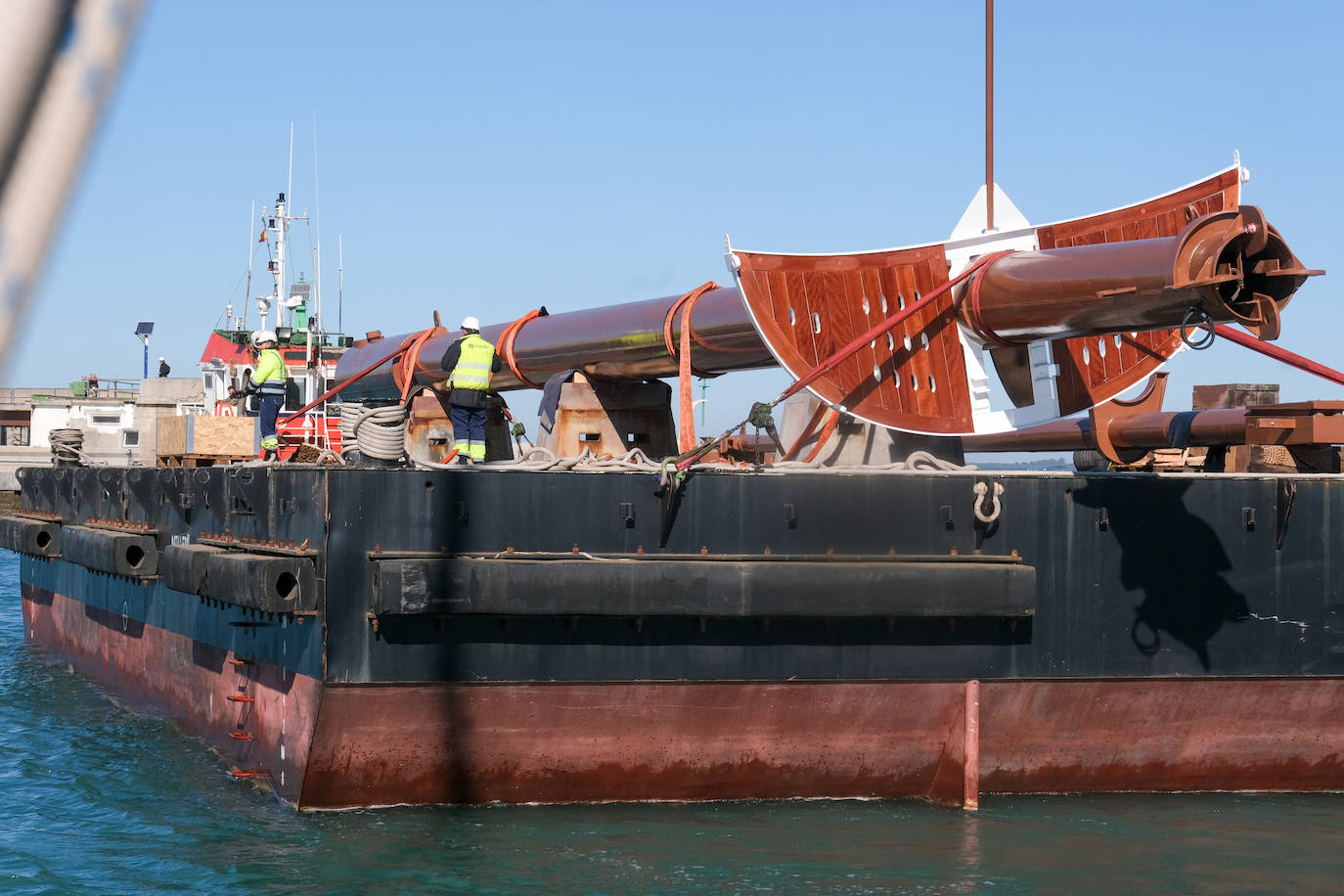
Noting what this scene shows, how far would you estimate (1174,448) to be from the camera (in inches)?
650

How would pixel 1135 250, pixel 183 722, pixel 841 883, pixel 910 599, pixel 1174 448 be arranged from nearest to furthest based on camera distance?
pixel 841 883, pixel 1135 250, pixel 910 599, pixel 183 722, pixel 1174 448

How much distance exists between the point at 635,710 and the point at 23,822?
17.2 ft

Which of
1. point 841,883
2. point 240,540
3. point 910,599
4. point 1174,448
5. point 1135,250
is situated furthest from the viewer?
point 1174,448

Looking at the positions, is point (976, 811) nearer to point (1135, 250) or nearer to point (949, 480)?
point (949, 480)

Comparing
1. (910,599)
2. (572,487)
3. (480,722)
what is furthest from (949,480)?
(480,722)

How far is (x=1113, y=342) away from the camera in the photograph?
1291 centimetres

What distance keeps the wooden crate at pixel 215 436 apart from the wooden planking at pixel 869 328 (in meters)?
6.39

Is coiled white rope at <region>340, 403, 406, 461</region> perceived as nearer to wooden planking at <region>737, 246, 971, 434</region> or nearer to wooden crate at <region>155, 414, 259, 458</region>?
wooden planking at <region>737, 246, 971, 434</region>

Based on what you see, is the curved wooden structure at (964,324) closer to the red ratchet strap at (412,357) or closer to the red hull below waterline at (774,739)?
the red hull below waterline at (774,739)

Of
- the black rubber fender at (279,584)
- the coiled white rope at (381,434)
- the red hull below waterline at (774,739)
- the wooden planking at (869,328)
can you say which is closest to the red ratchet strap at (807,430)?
the wooden planking at (869,328)

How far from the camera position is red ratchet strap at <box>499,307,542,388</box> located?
1673 cm

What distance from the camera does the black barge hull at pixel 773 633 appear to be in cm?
1047

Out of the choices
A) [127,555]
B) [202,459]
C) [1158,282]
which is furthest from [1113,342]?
[127,555]

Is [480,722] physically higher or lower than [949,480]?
lower
